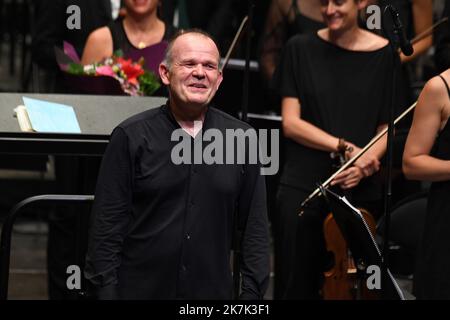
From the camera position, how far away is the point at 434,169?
4656mm

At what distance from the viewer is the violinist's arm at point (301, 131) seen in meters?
5.52

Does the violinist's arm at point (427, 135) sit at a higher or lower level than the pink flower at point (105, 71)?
lower

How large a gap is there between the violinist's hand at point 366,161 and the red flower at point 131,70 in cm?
105

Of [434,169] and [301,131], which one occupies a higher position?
[301,131]

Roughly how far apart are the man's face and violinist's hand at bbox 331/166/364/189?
156 centimetres

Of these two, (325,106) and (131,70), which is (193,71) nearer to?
(131,70)

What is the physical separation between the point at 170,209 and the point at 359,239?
0.97 m

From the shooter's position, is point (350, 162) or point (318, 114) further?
point (318, 114)

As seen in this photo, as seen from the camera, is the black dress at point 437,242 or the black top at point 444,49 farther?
the black top at point 444,49

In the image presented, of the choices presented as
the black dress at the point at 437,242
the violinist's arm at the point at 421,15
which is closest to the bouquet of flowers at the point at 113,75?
the black dress at the point at 437,242

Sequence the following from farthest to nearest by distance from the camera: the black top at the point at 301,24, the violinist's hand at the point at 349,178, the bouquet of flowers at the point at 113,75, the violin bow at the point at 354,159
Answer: the black top at the point at 301,24 < the bouquet of flowers at the point at 113,75 < the violinist's hand at the point at 349,178 < the violin bow at the point at 354,159

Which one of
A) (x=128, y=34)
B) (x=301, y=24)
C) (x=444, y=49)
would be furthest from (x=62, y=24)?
(x=444, y=49)

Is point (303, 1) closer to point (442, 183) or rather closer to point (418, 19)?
point (418, 19)

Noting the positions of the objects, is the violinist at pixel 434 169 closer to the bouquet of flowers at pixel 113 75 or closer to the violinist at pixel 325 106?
the violinist at pixel 325 106
